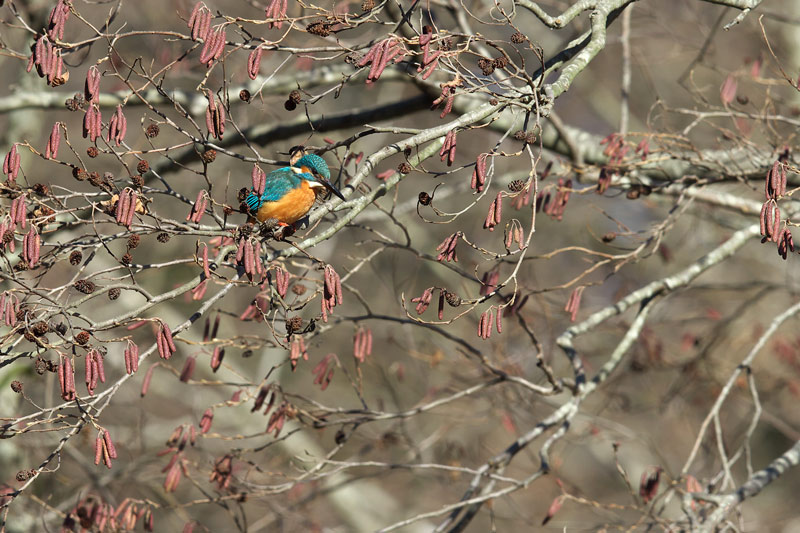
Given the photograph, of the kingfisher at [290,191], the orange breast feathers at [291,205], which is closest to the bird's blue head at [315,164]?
the kingfisher at [290,191]

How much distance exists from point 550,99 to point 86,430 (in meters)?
3.65

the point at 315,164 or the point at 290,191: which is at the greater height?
the point at 315,164

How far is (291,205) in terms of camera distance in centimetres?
423

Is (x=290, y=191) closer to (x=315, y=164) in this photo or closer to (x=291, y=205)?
(x=291, y=205)

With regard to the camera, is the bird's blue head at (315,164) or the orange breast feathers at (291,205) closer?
the bird's blue head at (315,164)

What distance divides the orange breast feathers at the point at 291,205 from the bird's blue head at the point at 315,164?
0.36 ft

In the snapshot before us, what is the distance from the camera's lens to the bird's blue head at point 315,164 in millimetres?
4023

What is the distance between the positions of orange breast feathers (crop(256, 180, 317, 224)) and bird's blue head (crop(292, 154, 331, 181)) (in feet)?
0.36

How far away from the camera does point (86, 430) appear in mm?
4801

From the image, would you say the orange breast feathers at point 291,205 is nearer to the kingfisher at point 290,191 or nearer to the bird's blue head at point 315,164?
the kingfisher at point 290,191

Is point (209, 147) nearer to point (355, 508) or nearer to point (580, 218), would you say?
point (355, 508)

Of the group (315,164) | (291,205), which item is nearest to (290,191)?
(291,205)

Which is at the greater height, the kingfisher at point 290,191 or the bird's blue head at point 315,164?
the bird's blue head at point 315,164

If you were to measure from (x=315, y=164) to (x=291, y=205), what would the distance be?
0.28m
